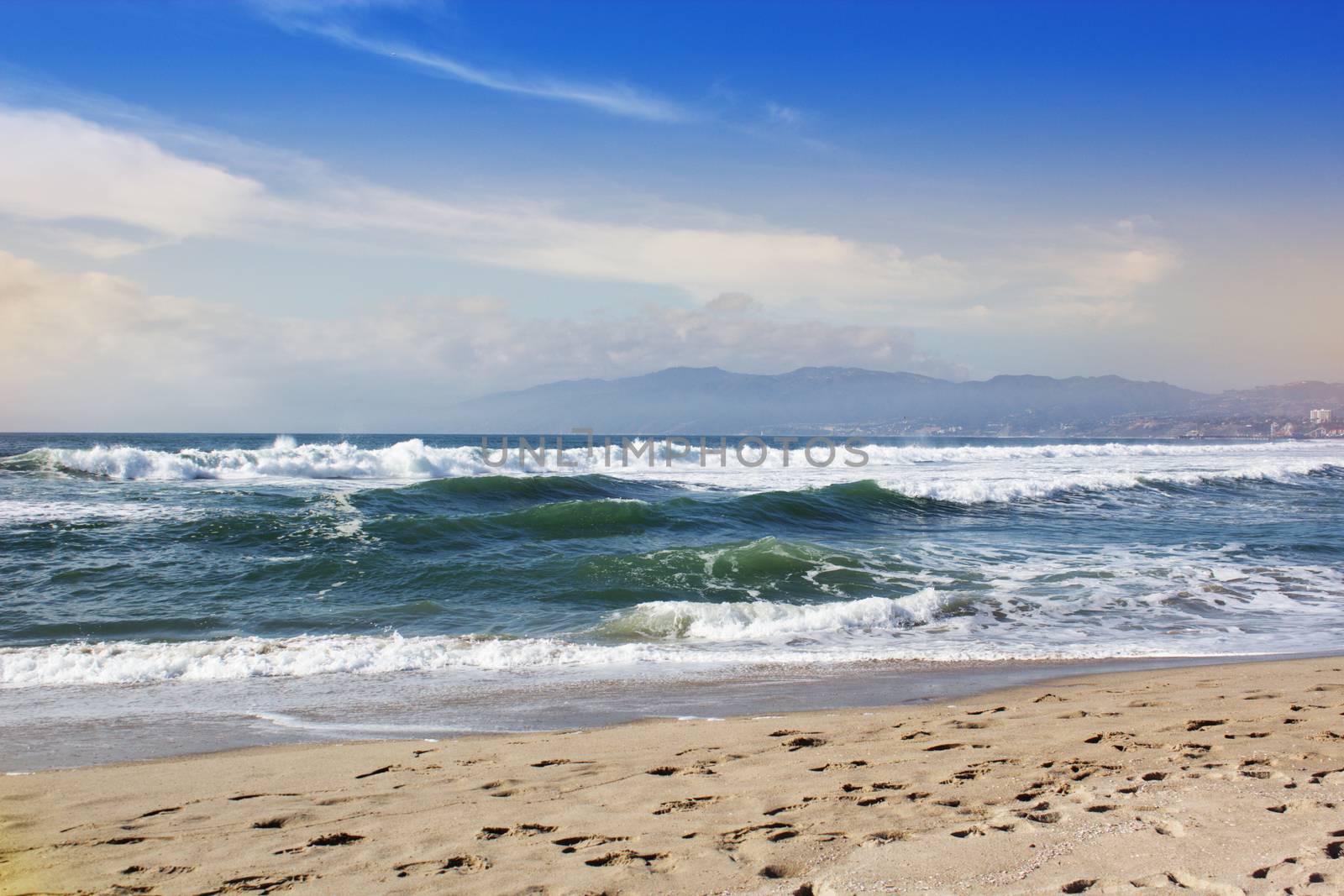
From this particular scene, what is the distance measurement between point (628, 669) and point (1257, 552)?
1389cm

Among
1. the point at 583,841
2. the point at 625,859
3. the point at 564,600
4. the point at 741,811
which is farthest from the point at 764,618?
the point at 625,859

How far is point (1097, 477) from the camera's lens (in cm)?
2952

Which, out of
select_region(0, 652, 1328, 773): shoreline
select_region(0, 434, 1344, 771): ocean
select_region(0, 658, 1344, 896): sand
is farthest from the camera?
select_region(0, 434, 1344, 771): ocean

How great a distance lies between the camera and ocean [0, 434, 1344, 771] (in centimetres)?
702

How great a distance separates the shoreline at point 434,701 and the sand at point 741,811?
442mm

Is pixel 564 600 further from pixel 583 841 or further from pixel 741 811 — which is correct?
pixel 583 841

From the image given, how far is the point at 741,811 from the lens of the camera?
3.93 metres

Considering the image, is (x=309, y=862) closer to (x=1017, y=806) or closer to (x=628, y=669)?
(x=1017, y=806)

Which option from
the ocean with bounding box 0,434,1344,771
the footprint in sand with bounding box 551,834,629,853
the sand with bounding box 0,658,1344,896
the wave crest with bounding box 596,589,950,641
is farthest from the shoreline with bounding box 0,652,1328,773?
the footprint in sand with bounding box 551,834,629,853

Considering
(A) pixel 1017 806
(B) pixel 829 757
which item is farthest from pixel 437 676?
(A) pixel 1017 806

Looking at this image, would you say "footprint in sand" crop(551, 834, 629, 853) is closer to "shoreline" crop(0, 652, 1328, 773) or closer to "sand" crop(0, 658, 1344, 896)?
"sand" crop(0, 658, 1344, 896)

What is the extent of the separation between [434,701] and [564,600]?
15.4ft

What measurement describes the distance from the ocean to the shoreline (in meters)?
0.04

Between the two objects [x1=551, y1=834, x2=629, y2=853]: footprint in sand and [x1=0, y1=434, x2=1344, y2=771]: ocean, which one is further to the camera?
[x1=0, y1=434, x2=1344, y2=771]: ocean
